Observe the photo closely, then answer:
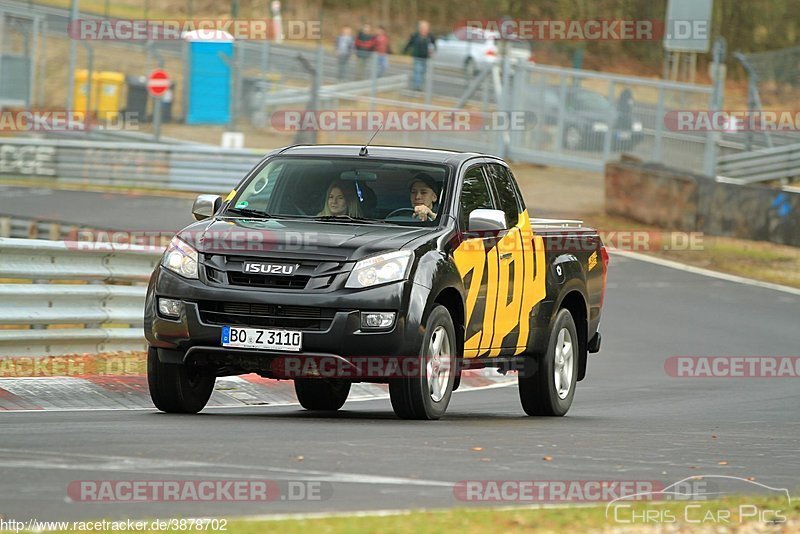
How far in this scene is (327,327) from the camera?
9.82 meters

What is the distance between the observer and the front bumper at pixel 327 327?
9797 millimetres

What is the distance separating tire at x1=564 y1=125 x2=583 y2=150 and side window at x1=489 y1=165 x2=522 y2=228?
84.1 feet

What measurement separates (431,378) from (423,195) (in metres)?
1.37

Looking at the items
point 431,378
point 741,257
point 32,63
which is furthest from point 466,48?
point 431,378

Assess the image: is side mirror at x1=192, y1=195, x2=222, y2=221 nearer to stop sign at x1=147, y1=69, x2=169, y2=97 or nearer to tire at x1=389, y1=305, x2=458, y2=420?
tire at x1=389, y1=305, x2=458, y2=420

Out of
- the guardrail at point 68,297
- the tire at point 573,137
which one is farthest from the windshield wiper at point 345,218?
the tire at point 573,137

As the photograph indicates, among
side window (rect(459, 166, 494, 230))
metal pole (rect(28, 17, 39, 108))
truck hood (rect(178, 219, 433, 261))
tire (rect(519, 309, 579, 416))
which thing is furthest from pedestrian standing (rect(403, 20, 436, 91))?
truck hood (rect(178, 219, 433, 261))

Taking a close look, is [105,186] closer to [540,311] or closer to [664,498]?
[540,311]

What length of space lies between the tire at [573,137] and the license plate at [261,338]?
2845 cm

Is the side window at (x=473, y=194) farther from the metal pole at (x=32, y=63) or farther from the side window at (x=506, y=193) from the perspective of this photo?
the metal pole at (x=32, y=63)

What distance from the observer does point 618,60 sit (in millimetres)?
70375

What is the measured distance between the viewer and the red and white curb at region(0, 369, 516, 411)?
11.1 metres

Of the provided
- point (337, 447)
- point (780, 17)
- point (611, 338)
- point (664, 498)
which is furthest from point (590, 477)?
point (780, 17)

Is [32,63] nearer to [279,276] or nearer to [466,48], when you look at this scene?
[466,48]
